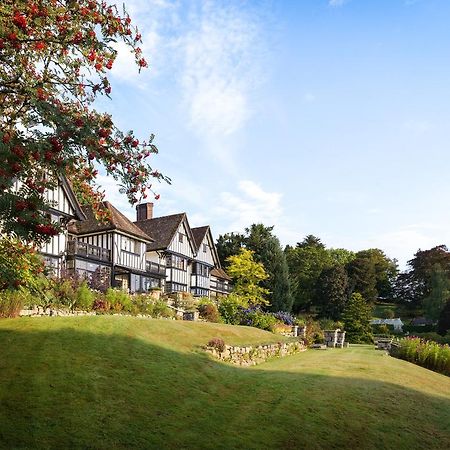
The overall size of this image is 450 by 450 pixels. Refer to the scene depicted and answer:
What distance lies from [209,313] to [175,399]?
16.9 meters

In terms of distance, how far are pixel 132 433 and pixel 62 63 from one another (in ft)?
22.9

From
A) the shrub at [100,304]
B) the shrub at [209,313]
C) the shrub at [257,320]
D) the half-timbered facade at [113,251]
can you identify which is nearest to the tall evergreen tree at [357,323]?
the shrub at [257,320]

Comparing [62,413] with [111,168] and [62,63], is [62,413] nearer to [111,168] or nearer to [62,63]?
[111,168]

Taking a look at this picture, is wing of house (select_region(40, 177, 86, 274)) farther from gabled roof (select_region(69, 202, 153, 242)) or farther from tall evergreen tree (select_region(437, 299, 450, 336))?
tall evergreen tree (select_region(437, 299, 450, 336))

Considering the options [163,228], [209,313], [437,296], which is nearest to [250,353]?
[209,313]

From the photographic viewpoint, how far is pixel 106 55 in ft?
27.6

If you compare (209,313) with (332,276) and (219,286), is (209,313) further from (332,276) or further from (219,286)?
(332,276)

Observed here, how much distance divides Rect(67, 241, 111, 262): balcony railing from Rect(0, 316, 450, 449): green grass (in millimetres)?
18553

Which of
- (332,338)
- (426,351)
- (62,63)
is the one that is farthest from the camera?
(332,338)

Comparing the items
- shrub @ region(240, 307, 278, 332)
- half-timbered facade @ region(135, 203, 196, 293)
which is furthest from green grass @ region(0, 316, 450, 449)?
half-timbered facade @ region(135, 203, 196, 293)

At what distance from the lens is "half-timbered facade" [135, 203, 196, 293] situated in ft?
150

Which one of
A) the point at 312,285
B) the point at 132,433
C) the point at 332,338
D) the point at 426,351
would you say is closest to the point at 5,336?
the point at 132,433

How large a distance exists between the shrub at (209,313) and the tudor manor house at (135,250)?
5861 mm

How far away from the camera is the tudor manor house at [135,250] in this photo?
31.7 metres
